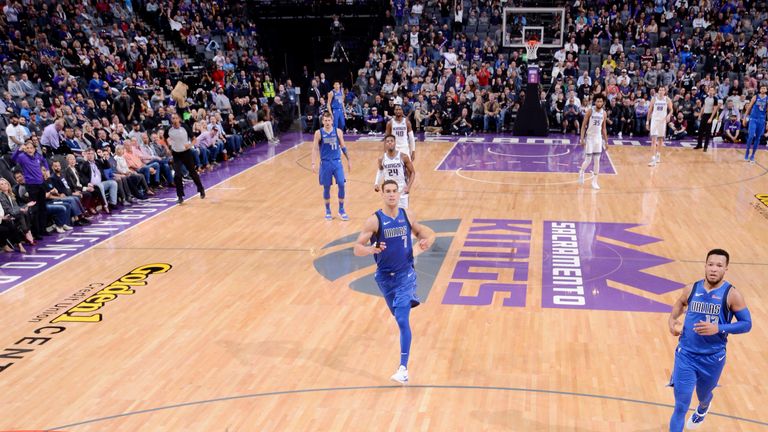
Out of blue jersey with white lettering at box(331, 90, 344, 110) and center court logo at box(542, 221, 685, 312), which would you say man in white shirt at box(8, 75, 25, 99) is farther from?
center court logo at box(542, 221, 685, 312)

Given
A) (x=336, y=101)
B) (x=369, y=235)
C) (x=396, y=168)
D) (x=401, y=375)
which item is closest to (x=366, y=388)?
(x=401, y=375)

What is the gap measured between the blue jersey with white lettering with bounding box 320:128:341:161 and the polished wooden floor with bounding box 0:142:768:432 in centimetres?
113

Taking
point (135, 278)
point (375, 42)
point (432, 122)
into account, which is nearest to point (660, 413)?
point (135, 278)

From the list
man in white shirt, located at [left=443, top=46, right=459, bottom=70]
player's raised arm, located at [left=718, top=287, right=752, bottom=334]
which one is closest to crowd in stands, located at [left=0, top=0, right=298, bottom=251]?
man in white shirt, located at [left=443, top=46, right=459, bottom=70]

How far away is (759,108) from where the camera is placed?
15750mm

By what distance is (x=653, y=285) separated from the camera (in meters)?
8.75

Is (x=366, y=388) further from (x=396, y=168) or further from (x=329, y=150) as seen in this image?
(x=329, y=150)

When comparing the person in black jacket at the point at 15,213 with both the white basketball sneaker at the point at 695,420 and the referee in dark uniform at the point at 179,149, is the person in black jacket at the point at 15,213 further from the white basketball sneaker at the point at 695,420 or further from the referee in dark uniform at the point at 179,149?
the white basketball sneaker at the point at 695,420

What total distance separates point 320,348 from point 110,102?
1292 centimetres

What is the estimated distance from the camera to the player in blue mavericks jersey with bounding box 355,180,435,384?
20.2ft

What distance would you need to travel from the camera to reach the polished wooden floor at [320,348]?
591cm

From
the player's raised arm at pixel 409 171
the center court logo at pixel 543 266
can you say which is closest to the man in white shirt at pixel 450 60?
the center court logo at pixel 543 266

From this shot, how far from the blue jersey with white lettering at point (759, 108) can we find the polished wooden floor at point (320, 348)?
4.91 metres

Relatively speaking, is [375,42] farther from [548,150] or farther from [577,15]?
[548,150]
